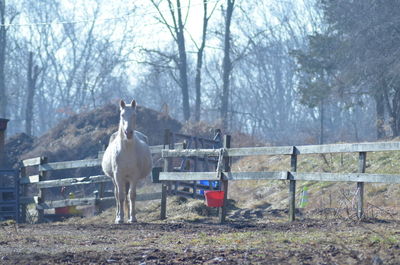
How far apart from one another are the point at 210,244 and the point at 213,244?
0.13ft

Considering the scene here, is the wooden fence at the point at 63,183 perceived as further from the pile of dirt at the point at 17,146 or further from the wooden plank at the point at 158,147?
the pile of dirt at the point at 17,146

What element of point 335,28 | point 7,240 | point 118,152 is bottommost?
point 7,240

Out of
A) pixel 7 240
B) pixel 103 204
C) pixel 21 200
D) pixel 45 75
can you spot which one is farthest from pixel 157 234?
pixel 45 75

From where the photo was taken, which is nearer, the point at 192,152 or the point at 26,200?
the point at 192,152

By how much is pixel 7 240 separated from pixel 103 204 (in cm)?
637

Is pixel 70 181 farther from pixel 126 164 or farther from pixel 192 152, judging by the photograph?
pixel 192 152

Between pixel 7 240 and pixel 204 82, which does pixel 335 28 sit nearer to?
pixel 7 240

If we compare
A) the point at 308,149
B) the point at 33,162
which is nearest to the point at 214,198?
the point at 308,149

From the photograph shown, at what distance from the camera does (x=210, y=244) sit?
923cm

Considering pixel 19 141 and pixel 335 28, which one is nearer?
pixel 335 28

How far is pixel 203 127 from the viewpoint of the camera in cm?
3359

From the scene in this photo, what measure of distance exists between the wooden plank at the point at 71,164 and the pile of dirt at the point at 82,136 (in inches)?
543

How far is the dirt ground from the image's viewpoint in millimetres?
7652

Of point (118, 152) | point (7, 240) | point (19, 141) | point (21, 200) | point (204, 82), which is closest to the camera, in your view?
point (7, 240)
